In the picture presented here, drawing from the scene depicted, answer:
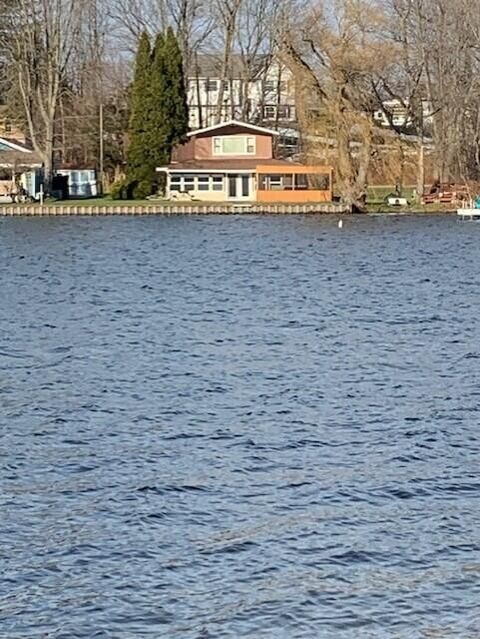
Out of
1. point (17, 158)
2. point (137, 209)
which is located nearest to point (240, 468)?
point (137, 209)

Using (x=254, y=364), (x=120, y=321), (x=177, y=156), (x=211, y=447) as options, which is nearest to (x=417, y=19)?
(x=177, y=156)

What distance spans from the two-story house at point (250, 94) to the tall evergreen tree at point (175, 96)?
7.98 meters

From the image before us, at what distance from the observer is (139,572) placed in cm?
1230

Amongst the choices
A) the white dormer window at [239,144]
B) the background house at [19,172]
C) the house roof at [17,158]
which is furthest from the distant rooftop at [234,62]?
the background house at [19,172]

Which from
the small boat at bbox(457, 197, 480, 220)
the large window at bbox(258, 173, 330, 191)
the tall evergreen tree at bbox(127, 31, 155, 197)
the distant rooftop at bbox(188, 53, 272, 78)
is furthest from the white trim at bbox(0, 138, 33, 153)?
the small boat at bbox(457, 197, 480, 220)

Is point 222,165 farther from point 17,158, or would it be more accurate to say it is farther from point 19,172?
point 19,172

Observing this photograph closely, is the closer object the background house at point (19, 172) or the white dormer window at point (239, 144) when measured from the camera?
the background house at point (19, 172)

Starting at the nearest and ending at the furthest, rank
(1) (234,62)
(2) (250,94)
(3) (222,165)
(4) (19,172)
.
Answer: (3) (222,165)
(4) (19,172)
(1) (234,62)
(2) (250,94)

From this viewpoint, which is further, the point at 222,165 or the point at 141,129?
the point at 141,129

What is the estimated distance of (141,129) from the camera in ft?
285

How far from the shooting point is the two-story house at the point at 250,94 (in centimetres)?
9969

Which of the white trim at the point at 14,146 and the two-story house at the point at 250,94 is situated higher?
the two-story house at the point at 250,94

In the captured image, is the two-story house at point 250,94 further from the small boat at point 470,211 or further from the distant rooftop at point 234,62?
the small boat at point 470,211

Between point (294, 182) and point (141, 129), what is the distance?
1101 cm
